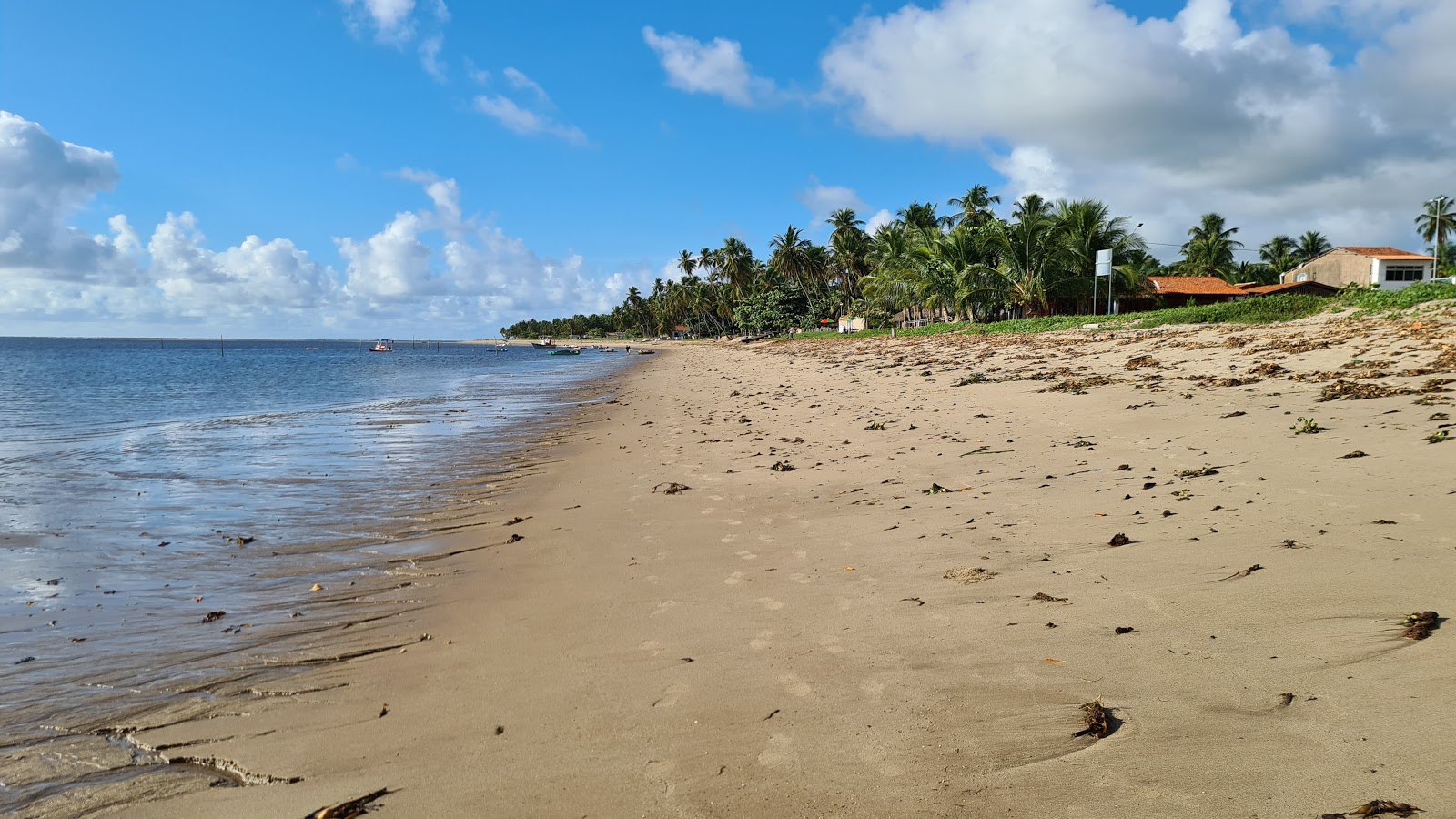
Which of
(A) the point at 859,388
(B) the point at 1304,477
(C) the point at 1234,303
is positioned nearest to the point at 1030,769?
(B) the point at 1304,477

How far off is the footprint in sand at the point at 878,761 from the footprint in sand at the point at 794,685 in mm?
544

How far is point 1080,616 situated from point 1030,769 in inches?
60.3

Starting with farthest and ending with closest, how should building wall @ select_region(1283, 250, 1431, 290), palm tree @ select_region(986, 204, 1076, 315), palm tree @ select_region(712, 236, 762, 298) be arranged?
palm tree @ select_region(712, 236, 762, 298) → building wall @ select_region(1283, 250, 1431, 290) → palm tree @ select_region(986, 204, 1076, 315)

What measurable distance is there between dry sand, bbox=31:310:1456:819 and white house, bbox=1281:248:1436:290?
206 ft

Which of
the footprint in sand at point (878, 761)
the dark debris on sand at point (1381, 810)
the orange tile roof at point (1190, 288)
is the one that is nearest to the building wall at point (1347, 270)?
the orange tile roof at point (1190, 288)

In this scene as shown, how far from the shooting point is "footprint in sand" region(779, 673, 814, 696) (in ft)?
11.3

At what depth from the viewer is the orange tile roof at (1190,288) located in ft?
169

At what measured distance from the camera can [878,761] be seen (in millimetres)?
2822

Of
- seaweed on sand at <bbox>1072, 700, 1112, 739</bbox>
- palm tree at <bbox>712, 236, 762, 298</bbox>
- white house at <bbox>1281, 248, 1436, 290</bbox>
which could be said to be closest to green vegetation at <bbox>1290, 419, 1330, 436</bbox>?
seaweed on sand at <bbox>1072, 700, 1112, 739</bbox>

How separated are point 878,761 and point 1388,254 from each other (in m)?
74.6

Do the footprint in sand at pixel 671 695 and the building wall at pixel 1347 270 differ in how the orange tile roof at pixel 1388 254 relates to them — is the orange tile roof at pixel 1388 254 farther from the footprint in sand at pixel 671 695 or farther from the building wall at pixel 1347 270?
the footprint in sand at pixel 671 695

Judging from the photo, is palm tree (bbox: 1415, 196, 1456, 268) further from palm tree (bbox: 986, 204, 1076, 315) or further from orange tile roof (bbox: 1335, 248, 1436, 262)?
palm tree (bbox: 986, 204, 1076, 315)

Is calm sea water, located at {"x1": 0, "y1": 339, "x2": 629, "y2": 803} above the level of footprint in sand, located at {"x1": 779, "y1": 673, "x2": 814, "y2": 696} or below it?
below

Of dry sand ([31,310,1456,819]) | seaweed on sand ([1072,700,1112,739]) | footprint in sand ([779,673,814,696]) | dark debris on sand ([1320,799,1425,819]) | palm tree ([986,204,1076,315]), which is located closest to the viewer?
dark debris on sand ([1320,799,1425,819])
